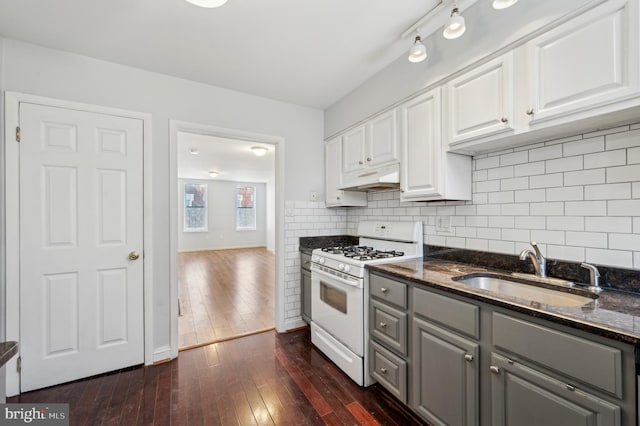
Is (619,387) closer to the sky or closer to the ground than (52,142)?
closer to the ground

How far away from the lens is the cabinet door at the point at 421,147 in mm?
1805

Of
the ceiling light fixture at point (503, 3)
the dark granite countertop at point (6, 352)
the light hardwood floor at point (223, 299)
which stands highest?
the ceiling light fixture at point (503, 3)

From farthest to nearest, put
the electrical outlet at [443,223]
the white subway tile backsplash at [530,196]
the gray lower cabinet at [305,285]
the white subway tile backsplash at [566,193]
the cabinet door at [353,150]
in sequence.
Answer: the gray lower cabinet at [305,285]
the cabinet door at [353,150]
the electrical outlet at [443,223]
the white subway tile backsplash at [530,196]
the white subway tile backsplash at [566,193]

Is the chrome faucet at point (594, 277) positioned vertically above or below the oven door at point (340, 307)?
above

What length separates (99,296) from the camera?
6.93 ft

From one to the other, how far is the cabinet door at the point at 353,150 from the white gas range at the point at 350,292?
613mm

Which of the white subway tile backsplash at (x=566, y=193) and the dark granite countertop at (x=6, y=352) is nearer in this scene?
the dark granite countertop at (x=6, y=352)

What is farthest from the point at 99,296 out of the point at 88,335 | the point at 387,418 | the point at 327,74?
the point at 327,74

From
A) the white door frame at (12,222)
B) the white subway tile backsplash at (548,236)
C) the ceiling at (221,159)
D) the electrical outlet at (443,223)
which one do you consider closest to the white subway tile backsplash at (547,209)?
the white subway tile backsplash at (548,236)

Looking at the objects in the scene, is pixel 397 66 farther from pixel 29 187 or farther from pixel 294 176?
pixel 29 187

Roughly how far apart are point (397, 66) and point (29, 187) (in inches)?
114

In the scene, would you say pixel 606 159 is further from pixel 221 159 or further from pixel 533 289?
pixel 221 159

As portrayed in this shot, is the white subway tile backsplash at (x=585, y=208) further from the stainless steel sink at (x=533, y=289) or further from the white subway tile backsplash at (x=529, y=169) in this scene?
the stainless steel sink at (x=533, y=289)

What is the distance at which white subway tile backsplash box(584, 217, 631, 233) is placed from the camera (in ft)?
4.17
